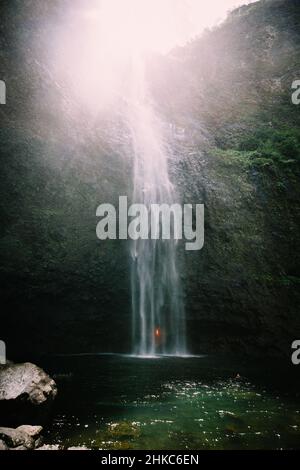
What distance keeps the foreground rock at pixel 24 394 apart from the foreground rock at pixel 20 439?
83 cm

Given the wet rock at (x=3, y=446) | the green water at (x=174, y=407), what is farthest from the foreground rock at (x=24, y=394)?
the wet rock at (x=3, y=446)

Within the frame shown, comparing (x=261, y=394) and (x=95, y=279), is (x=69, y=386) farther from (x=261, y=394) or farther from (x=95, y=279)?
(x=95, y=279)

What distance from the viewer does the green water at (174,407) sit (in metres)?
5.58

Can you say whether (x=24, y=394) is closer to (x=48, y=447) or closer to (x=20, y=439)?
(x=20, y=439)

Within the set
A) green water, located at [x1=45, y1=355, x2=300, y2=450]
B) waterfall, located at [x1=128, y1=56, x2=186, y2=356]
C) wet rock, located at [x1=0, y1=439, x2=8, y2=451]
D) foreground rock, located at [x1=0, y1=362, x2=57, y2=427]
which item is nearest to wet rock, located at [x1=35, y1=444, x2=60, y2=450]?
green water, located at [x1=45, y1=355, x2=300, y2=450]

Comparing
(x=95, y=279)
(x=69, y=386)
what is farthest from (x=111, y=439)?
(x=95, y=279)

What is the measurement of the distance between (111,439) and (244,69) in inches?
962

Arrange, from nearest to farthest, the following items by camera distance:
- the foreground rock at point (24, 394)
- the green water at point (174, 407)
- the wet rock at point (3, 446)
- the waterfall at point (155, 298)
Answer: the wet rock at point (3, 446)
the green water at point (174, 407)
the foreground rock at point (24, 394)
the waterfall at point (155, 298)

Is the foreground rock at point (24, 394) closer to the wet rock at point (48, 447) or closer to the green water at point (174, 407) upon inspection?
the green water at point (174, 407)

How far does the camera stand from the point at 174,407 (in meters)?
7.34

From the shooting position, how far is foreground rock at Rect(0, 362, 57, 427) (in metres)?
6.37

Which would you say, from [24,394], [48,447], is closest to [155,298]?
[24,394]

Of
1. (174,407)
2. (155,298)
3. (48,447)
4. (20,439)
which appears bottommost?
(174,407)

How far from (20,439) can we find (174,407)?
3.47 metres
